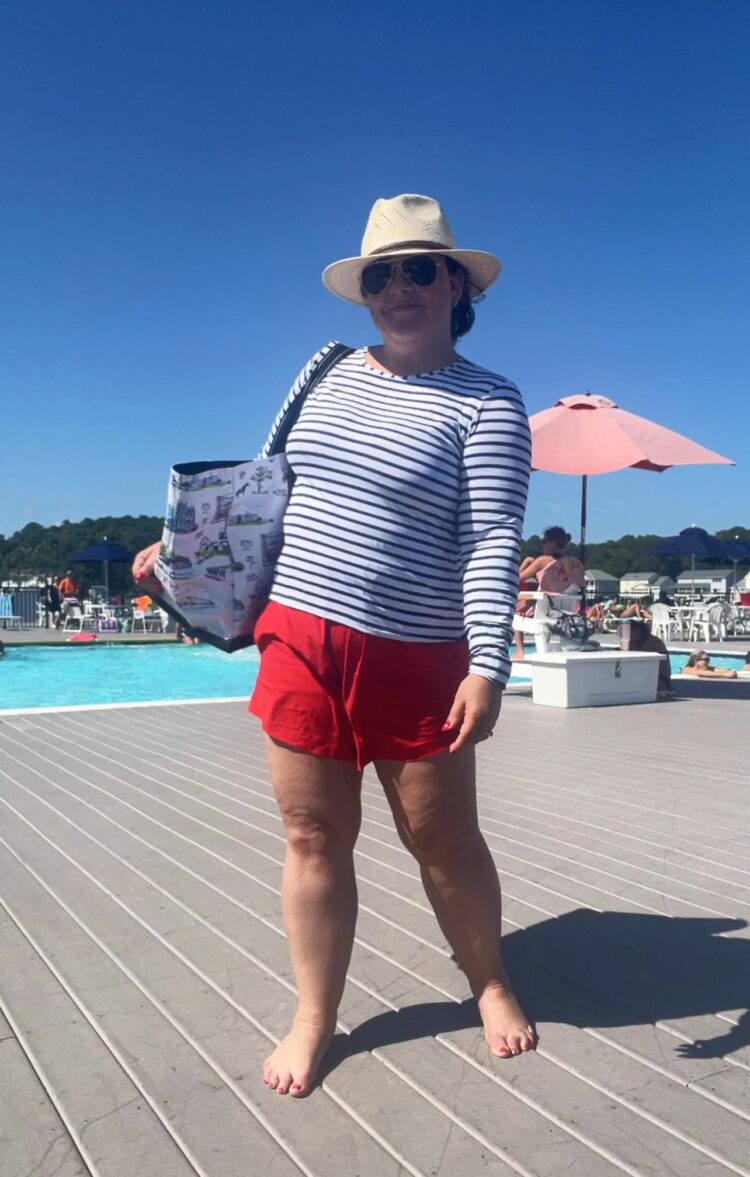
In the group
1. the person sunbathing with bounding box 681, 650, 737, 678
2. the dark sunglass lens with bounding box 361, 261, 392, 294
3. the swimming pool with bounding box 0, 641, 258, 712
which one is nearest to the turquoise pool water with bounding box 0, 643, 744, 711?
the swimming pool with bounding box 0, 641, 258, 712

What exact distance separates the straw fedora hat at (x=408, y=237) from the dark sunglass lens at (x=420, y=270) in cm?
2

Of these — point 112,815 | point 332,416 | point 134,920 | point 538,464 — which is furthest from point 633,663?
point 332,416

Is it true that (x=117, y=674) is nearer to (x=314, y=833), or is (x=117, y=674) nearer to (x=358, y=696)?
(x=314, y=833)

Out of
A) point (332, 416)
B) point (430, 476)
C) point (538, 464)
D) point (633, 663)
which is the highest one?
point (538, 464)

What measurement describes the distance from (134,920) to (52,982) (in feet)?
1.41

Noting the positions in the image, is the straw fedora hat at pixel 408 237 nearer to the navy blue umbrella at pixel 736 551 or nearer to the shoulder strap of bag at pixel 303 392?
the shoulder strap of bag at pixel 303 392

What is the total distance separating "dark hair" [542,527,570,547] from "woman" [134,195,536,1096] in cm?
788

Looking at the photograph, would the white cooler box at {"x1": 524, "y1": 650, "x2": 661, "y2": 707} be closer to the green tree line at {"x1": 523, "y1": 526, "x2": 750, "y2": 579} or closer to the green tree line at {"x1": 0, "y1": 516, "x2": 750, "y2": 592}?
the green tree line at {"x1": 0, "y1": 516, "x2": 750, "y2": 592}

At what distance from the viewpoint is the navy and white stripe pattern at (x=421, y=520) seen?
6.23 feet

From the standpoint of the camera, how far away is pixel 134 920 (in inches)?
109

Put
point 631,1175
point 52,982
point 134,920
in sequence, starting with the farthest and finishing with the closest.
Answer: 1. point 134,920
2. point 52,982
3. point 631,1175

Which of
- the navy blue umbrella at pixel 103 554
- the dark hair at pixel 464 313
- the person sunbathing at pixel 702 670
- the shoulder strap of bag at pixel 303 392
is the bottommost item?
the person sunbathing at pixel 702 670

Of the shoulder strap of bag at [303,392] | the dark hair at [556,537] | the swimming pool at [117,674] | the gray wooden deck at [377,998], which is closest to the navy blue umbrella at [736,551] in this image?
the swimming pool at [117,674]

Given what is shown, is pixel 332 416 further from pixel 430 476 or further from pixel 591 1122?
pixel 591 1122
